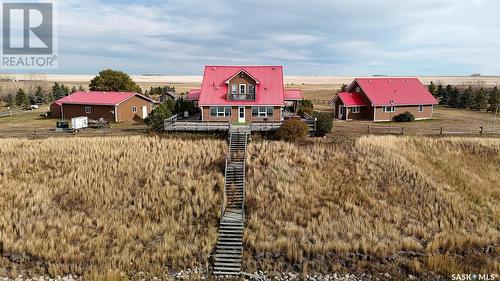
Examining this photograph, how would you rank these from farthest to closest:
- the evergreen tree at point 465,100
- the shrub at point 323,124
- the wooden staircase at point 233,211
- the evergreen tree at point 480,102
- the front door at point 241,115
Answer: the evergreen tree at point 465,100
the evergreen tree at point 480,102
the front door at point 241,115
the shrub at point 323,124
the wooden staircase at point 233,211

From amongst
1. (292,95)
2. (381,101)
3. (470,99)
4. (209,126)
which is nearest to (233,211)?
(209,126)

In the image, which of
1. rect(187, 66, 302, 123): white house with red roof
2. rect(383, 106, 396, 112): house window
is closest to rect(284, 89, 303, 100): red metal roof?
rect(187, 66, 302, 123): white house with red roof

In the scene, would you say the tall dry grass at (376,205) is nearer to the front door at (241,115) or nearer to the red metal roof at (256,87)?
the front door at (241,115)

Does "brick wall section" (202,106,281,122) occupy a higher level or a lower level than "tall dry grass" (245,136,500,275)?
higher

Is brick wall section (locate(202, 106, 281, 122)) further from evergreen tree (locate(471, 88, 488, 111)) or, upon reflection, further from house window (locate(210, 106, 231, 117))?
evergreen tree (locate(471, 88, 488, 111))

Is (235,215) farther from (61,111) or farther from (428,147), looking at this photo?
(61,111)

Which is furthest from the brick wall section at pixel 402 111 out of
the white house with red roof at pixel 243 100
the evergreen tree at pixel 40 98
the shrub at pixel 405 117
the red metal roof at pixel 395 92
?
the evergreen tree at pixel 40 98
